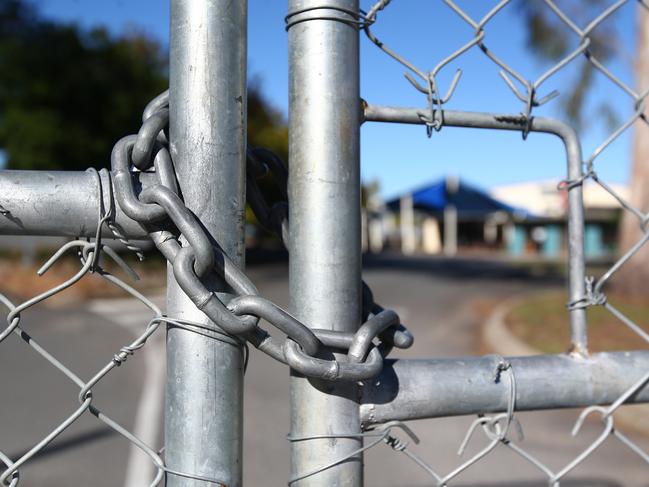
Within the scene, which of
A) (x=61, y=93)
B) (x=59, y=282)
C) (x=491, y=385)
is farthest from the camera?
(x=61, y=93)

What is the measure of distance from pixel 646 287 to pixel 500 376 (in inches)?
379

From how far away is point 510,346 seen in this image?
6.71 metres

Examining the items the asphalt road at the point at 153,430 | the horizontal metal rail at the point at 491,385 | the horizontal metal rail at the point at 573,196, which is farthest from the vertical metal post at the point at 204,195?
the asphalt road at the point at 153,430

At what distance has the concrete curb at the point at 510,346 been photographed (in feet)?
14.7

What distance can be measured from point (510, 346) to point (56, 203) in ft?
21.2

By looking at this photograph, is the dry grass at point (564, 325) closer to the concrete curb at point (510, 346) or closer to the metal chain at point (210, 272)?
the concrete curb at point (510, 346)

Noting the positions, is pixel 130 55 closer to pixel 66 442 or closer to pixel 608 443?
pixel 66 442

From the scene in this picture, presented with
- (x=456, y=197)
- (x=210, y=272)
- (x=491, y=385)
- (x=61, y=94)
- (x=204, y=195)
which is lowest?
(x=491, y=385)

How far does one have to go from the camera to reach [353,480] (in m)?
0.87

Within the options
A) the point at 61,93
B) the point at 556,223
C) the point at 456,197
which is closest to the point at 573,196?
the point at 61,93

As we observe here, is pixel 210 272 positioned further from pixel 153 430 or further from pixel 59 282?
pixel 59 282

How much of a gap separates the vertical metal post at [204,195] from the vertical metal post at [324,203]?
0.29 ft

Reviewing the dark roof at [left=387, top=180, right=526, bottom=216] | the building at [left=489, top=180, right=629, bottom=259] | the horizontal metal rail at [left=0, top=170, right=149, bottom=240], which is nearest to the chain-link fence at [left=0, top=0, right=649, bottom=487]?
the horizontal metal rail at [left=0, top=170, right=149, bottom=240]

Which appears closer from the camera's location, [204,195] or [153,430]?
[204,195]
